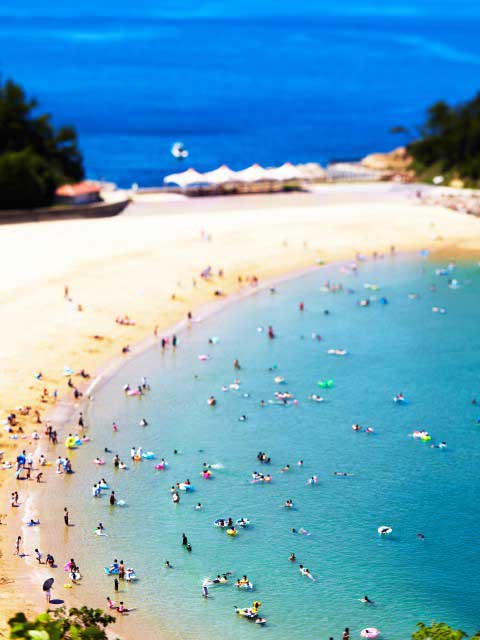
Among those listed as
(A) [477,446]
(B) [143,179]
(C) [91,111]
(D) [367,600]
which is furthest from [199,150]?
(D) [367,600]

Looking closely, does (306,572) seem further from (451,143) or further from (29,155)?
(451,143)

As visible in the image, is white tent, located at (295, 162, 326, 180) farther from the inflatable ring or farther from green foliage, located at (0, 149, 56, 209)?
the inflatable ring

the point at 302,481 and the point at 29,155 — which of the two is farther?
the point at 29,155

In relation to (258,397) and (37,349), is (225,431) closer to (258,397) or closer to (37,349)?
(258,397)

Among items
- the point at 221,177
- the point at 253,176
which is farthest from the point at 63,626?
the point at 253,176

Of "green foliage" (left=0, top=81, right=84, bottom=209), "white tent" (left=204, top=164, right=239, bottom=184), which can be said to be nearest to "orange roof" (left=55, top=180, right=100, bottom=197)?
"green foliage" (left=0, top=81, right=84, bottom=209)
